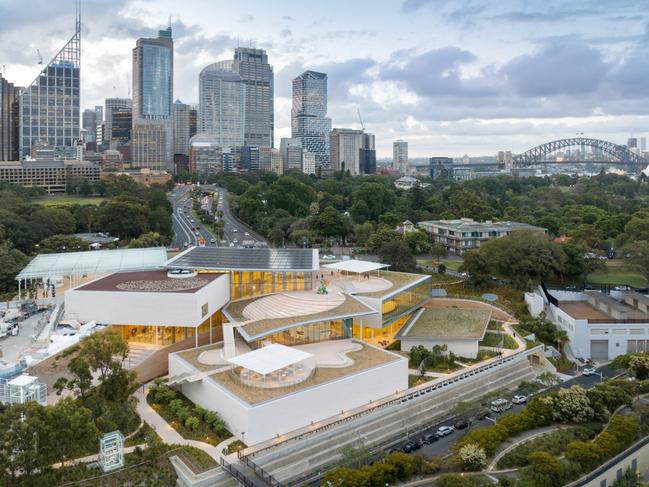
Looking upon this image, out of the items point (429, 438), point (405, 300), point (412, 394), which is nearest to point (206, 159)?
point (405, 300)

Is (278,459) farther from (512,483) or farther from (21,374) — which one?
(21,374)

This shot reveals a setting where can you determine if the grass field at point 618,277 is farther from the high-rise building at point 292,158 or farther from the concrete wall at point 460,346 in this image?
the high-rise building at point 292,158

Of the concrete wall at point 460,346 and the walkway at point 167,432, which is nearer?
the walkway at point 167,432

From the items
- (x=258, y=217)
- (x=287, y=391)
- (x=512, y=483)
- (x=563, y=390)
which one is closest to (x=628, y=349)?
(x=563, y=390)

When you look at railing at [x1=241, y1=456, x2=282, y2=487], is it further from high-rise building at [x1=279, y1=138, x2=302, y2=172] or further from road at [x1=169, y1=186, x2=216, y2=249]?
high-rise building at [x1=279, y1=138, x2=302, y2=172]

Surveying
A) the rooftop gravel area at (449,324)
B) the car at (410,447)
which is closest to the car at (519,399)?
Answer: the rooftop gravel area at (449,324)

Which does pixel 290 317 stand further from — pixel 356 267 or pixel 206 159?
pixel 206 159
